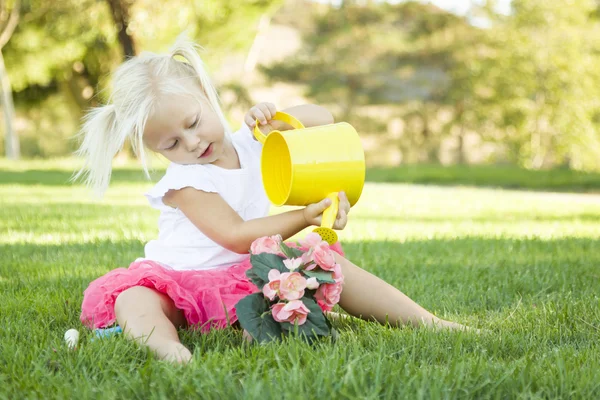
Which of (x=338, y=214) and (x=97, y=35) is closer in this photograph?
(x=338, y=214)

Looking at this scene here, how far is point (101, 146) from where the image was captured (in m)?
2.37

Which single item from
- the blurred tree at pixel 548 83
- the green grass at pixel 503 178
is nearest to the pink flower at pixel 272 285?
the green grass at pixel 503 178

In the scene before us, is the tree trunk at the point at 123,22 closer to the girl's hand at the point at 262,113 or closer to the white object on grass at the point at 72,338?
the girl's hand at the point at 262,113

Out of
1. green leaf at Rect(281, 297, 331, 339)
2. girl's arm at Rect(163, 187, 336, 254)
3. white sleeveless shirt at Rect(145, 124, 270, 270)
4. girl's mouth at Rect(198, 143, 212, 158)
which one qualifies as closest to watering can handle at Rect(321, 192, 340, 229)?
girl's arm at Rect(163, 187, 336, 254)

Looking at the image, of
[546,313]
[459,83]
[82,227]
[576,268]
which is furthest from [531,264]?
[459,83]

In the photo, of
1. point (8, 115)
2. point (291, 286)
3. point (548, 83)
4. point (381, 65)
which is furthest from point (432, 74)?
point (291, 286)

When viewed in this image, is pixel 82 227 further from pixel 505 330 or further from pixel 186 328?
pixel 505 330

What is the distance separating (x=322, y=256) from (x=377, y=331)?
0.33 m

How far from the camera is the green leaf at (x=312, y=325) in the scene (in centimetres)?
186

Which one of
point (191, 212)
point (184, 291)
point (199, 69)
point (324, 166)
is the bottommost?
point (184, 291)

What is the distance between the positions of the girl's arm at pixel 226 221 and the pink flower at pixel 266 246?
0.35ft

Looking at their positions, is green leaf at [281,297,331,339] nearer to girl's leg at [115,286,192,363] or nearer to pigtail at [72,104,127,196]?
girl's leg at [115,286,192,363]

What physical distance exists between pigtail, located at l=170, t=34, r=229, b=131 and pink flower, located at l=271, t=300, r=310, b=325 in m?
0.80

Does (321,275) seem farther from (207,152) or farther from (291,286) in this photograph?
(207,152)
